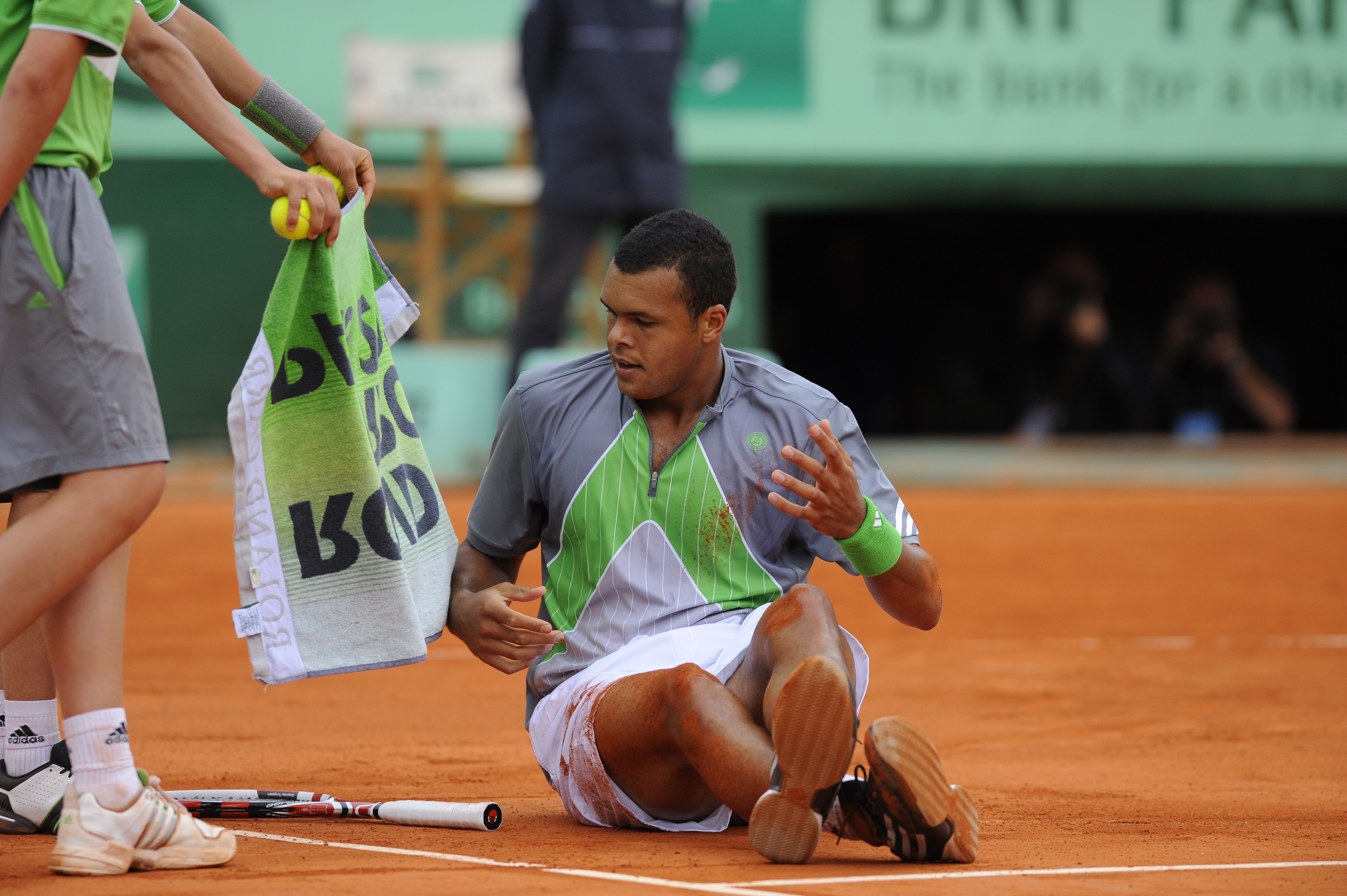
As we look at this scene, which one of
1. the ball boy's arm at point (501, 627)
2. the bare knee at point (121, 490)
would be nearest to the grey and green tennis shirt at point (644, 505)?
the ball boy's arm at point (501, 627)

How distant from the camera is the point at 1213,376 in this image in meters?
13.3

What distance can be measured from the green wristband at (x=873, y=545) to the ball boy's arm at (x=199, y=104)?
1.17 meters

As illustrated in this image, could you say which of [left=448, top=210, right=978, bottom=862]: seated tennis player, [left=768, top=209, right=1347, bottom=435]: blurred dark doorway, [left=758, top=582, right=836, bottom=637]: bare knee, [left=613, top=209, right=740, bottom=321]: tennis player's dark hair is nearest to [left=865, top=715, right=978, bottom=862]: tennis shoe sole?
[left=448, top=210, right=978, bottom=862]: seated tennis player

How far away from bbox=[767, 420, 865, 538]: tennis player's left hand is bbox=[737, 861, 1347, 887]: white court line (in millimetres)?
624

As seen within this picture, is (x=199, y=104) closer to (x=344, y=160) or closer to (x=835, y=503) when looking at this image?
(x=344, y=160)

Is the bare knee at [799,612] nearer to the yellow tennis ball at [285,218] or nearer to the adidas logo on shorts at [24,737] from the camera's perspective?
the yellow tennis ball at [285,218]

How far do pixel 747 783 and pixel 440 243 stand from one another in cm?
900

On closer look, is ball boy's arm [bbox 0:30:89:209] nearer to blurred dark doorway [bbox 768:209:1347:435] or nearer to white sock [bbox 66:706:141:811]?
white sock [bbox 66:706:141:811]

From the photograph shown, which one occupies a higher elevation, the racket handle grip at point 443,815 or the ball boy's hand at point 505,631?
the ball boy's hand at point 505,631

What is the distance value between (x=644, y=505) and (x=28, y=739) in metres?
1.27

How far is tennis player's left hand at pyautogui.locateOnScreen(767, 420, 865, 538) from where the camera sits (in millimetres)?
2857

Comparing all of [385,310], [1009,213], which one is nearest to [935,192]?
[1009,213]

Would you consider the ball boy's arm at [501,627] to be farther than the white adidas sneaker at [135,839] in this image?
Yes

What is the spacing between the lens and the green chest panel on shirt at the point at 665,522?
10.5ft
